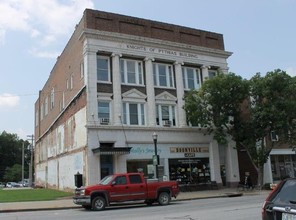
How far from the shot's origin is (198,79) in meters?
37.0

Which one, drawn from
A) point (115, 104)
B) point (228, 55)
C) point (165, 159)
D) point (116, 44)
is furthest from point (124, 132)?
point (228, 55)

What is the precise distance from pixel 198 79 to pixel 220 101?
19.2ft

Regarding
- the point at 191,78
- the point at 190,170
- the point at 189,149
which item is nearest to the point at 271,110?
the point at 189,149

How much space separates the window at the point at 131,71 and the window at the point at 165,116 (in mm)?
2822

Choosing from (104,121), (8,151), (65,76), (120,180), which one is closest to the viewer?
(120,180)

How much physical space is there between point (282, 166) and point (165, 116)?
15635 mm

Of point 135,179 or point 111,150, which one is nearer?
point 135,179

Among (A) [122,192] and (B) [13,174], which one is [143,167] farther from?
(B) [13,174]

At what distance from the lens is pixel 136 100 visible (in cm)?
3278

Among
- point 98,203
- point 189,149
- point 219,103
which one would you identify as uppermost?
point 219,103

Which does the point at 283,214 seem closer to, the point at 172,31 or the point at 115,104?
the point at 115,104

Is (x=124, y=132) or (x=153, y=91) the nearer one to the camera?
(x=124, y=132)

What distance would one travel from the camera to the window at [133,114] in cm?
3204

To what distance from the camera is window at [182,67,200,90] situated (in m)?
36.2
